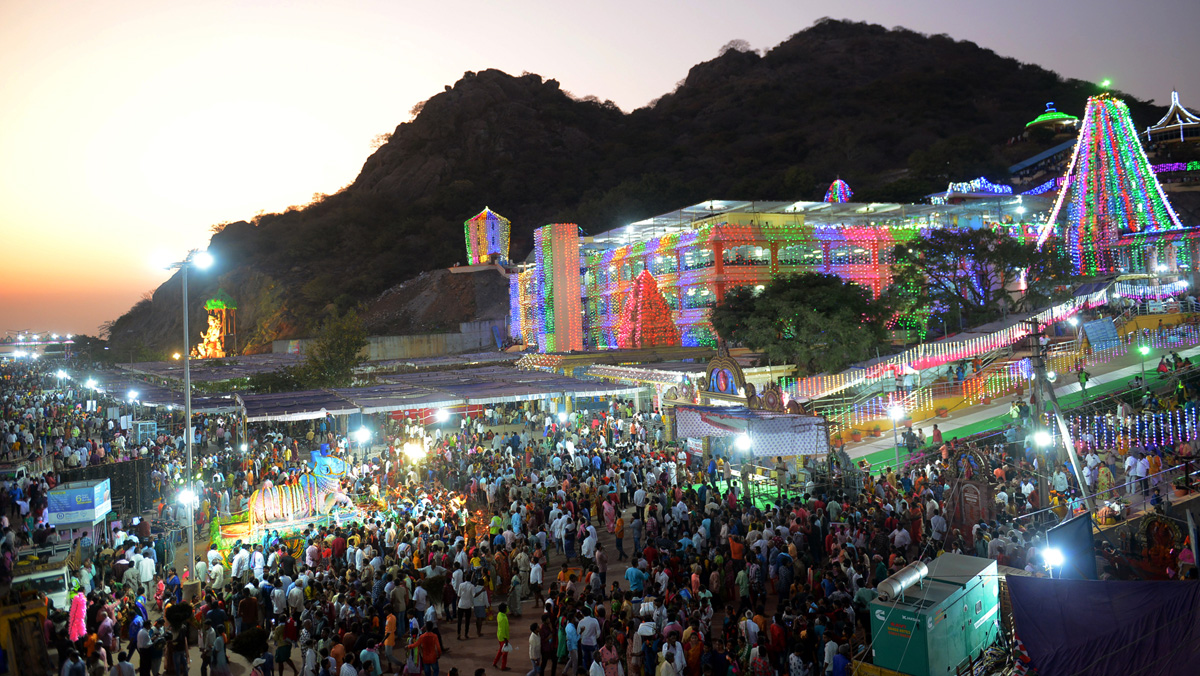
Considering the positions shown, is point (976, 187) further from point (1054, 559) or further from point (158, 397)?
point (158, 397)

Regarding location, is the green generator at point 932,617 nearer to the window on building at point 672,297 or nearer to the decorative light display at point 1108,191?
the decorative light display at point 1108,191

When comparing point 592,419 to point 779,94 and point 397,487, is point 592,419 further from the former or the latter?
point 779,94

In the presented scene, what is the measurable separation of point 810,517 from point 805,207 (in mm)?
32401

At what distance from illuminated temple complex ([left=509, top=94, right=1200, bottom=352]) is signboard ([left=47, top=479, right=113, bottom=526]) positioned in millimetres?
27177

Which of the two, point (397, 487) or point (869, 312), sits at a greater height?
point (869, 312)

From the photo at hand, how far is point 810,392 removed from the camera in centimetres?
2395

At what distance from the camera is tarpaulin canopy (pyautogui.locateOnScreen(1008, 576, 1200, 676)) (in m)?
5.75

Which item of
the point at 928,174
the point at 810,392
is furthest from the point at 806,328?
the point at 928,174

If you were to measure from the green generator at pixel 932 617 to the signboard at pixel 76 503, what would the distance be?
13.6m

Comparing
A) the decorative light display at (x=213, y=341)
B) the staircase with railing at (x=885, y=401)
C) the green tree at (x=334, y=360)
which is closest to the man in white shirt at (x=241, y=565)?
the staircase with railing at (x=885, y=401)

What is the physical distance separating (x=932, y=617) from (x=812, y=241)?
1444 inches

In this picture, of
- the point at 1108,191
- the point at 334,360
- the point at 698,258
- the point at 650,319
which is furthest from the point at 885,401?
the point at 334,360

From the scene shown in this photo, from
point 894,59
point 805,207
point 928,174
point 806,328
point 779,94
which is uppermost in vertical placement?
point 894,59

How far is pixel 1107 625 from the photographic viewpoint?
625 cm
